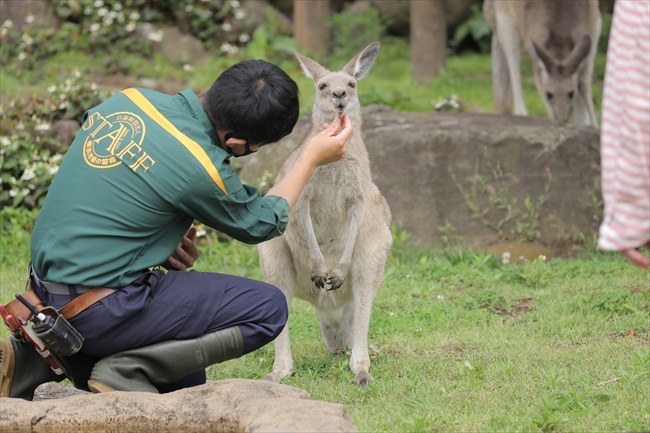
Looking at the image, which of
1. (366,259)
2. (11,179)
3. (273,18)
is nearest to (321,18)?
(273,18)

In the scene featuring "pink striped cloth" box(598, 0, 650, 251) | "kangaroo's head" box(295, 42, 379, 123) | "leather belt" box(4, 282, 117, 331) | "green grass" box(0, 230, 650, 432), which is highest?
"pink striped cloth" box(598, 0, 650, 251)

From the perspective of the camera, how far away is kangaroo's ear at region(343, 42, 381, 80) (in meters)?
5.04

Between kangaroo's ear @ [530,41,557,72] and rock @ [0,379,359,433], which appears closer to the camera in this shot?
rock @ [0,379,359,433]

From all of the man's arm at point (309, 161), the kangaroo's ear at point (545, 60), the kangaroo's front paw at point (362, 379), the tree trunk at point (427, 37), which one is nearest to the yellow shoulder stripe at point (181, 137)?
the man's arm at point (309, 161)

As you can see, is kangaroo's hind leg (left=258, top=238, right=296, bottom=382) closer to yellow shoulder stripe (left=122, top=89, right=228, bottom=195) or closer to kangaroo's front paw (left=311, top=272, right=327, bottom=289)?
kangaroo's front paw (left=311, top=272, right=327, bottom=289)

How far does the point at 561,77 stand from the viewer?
8852 mm

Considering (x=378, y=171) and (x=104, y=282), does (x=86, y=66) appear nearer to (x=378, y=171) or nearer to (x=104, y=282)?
(x=378, y=171)

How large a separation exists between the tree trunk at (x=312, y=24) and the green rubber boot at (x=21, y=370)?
7.60 meters

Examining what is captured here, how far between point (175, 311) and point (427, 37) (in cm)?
741

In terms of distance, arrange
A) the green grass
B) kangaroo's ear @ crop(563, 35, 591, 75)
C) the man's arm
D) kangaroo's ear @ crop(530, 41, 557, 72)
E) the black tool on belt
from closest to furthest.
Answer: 1. the black tool on belt
2. the green grass
3. the man's arm
4. kangaroo's ear @ crop(563, 35, 591, 75)
5. kangaroo's ear @ crop(530, 41, 557, 72)

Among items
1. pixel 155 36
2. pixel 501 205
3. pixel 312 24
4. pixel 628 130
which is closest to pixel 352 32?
pixel 312 24

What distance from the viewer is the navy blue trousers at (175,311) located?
12.3 feet

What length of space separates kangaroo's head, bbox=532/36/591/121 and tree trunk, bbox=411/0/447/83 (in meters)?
1.85

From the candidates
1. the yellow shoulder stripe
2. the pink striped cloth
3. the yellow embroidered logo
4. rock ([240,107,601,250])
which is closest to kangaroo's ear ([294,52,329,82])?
the yellow shoulder stripe
